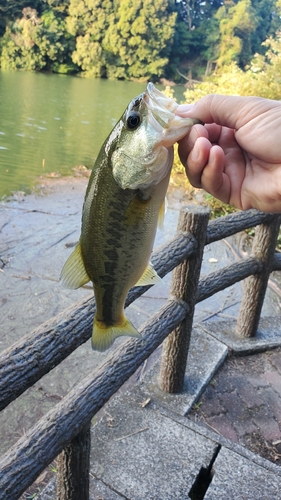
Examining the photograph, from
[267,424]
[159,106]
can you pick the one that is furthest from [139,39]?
[159,106]

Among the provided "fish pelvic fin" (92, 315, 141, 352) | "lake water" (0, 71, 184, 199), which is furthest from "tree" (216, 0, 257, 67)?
"fish pelvic fin" (92, 315, 141, 352)

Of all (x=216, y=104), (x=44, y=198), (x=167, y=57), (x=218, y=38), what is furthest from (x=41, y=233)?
(x=218, y=38)

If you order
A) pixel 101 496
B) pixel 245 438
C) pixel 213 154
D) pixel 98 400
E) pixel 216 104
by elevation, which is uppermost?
pixel 216 104

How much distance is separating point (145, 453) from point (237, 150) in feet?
5.32

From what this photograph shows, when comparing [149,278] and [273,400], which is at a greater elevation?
[149,278]

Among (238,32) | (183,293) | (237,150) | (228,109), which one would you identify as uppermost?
(238,32)

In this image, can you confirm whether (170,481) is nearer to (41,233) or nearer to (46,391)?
(46,391)

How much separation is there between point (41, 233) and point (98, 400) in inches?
163

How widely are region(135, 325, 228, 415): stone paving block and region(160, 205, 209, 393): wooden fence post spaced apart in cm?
7

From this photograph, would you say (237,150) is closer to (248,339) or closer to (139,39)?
(248,339)

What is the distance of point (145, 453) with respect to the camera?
86.6 inches

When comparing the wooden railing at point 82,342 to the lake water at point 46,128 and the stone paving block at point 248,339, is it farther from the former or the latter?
the lake water at point 46,128

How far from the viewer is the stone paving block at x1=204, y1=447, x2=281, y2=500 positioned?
2.00m

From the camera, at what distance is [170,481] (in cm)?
205
